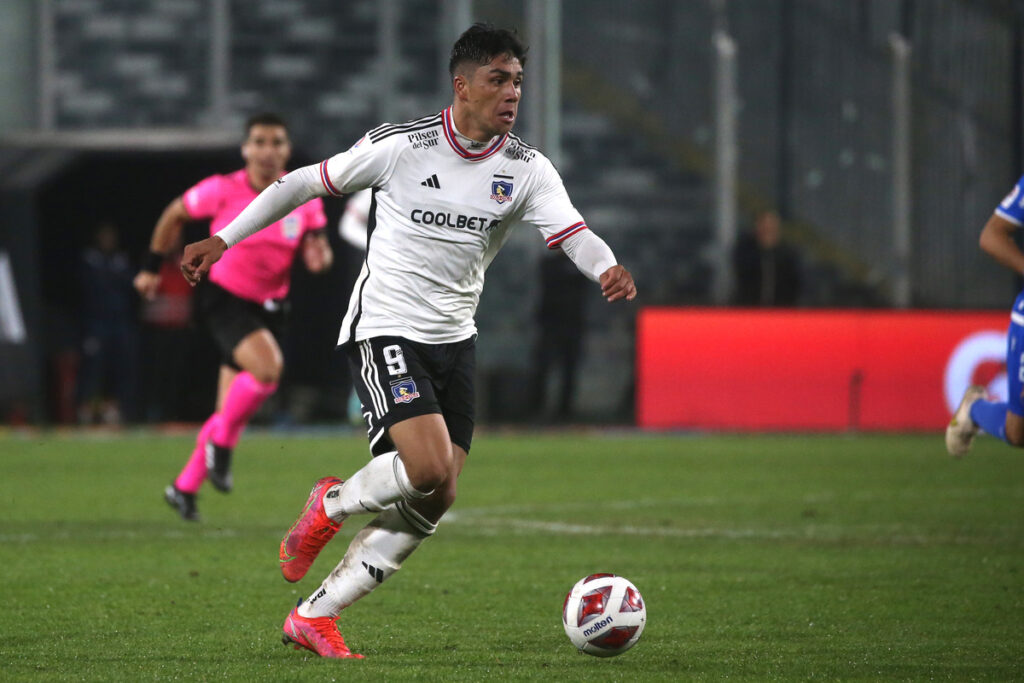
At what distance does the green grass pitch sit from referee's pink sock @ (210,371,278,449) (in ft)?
1.66

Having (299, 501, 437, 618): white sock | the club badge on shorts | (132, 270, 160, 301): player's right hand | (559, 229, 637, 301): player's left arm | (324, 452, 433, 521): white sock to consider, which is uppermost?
(559, 229, 637, 301): player's left arm

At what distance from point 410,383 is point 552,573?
84.7 inches

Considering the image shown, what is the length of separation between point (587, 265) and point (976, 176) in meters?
14.1

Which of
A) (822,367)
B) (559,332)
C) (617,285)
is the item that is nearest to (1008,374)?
(617,285)

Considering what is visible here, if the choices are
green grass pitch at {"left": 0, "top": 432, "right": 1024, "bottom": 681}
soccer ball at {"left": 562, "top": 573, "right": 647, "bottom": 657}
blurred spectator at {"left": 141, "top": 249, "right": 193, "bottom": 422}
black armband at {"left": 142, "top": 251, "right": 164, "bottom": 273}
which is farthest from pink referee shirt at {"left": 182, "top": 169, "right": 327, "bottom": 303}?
blurred spectator at {"left": 141, "top": 249, "right": 193, "bottom": 422}

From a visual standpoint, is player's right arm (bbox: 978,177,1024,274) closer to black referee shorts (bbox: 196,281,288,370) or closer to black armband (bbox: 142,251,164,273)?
black referee shorts (bbox: 196,281,288,370)

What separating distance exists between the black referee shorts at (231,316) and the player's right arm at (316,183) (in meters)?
3.83

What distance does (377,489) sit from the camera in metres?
5.30

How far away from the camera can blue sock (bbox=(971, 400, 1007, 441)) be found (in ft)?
23.9

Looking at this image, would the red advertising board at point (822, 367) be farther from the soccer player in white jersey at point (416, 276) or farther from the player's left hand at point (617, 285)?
the player's left hand at point (617, 285)

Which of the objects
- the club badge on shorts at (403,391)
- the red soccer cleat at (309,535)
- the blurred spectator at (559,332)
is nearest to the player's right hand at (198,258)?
the club badge on shorts at (403,391)

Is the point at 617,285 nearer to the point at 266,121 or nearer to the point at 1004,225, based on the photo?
the point at 1004,225

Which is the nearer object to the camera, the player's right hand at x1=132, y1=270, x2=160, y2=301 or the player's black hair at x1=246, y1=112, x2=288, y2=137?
the player's right hand at x1=132, y1=270, x2=160, y2=301

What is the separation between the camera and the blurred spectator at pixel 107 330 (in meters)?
18.5
